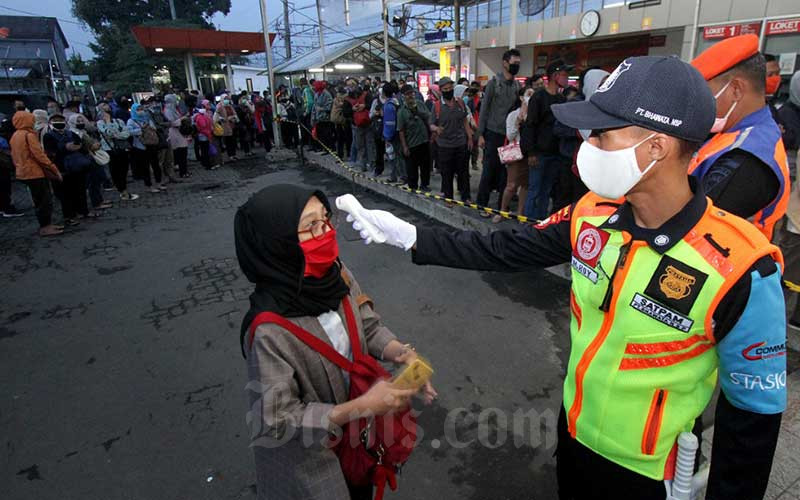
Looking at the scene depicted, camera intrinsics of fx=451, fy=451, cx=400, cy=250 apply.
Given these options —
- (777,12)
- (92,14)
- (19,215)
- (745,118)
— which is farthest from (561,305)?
(92,14)

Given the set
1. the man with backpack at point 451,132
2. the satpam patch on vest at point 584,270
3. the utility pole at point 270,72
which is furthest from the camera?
the utility pole at point 270,72

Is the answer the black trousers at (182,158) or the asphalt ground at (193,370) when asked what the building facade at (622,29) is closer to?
the asphalt ground at (193,370)

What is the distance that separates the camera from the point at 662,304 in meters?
1.27

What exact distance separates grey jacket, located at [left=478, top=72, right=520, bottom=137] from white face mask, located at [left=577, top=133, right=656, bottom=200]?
19.4 feet

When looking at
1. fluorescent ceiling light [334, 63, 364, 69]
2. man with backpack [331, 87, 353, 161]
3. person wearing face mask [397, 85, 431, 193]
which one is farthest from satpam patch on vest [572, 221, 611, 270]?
fluorescent ceiling light [334, 63, 364, 69]

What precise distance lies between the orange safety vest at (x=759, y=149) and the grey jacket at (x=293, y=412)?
67.1 inches

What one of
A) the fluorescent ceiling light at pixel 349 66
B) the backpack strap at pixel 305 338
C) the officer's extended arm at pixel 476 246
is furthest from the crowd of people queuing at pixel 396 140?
the fluorescent ceiling light at pixel 349 66

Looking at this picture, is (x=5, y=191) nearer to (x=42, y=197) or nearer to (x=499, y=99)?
(x=42, y=197)

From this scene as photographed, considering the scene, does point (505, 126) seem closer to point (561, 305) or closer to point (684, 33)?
point (561, 305)

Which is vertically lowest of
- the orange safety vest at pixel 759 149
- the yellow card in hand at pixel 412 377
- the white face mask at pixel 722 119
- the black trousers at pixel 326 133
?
the yellow card in hand at pixel 412 377

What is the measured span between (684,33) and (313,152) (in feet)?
47.3

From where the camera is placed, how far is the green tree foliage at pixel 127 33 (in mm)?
32562

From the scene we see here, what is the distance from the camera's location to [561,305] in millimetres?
4992

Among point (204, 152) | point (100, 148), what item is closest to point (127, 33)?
point (204, 152)
